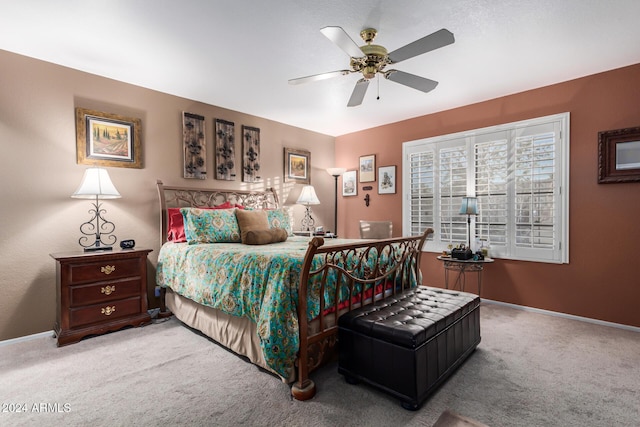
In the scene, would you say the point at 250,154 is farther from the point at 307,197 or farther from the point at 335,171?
the point at 335,171

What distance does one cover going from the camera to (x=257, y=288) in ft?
7.31

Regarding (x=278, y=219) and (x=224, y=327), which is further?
(x=278, y=219)

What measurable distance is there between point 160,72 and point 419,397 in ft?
12.8

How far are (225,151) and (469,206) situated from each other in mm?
3456

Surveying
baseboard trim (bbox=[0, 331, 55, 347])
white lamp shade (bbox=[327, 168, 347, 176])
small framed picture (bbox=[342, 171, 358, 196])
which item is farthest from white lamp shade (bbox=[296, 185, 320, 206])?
baseboard trim (bbox=[0, 331, 55, 347])

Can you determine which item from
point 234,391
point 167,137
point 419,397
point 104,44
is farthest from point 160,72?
point 419,397

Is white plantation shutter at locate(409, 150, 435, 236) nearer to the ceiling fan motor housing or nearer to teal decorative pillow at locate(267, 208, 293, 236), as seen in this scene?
teal decorative pillow at locate(267, 208, 293, 236)

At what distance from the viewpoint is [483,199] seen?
167 inches

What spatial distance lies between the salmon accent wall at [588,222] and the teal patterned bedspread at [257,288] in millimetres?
3179

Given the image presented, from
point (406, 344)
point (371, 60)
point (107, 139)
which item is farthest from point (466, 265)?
point (107, 139)

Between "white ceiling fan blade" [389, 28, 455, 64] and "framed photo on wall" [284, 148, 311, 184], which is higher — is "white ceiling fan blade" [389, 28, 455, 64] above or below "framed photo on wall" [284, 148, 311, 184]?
above

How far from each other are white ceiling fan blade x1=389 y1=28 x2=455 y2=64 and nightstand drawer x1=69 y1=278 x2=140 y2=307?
11.1 ft

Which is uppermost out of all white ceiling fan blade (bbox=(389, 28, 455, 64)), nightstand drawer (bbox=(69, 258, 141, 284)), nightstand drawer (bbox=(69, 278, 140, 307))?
white ceiling fan blade (bbox=(389, 28, 455, 64))

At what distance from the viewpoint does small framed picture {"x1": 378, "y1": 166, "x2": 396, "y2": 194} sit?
5316 mm
